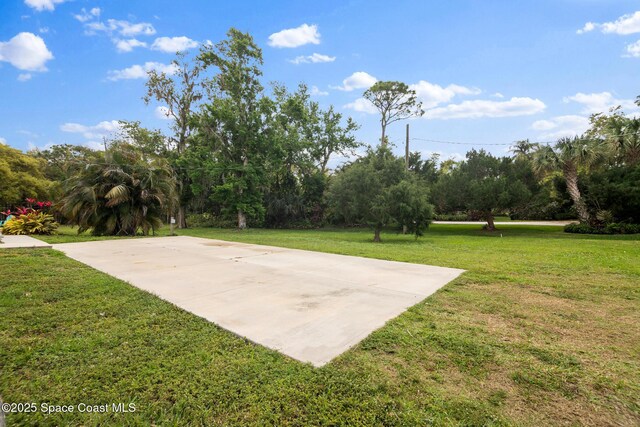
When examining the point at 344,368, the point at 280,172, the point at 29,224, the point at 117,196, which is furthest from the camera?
the point at 280,172

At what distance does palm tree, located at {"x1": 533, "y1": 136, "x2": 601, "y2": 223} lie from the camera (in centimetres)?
1631

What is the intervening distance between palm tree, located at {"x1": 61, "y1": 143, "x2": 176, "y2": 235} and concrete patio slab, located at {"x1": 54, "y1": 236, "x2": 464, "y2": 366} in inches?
207

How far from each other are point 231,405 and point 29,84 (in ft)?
55.1

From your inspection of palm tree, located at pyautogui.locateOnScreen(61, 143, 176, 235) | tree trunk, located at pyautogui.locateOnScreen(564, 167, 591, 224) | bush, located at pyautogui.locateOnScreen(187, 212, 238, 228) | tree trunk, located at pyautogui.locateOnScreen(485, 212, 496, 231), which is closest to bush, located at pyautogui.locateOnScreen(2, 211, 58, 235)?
palm tree, located at pyautogui.locateOnScreen(61, 143, 176, 235)

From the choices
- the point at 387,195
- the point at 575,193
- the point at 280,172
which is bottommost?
the point at 387,195

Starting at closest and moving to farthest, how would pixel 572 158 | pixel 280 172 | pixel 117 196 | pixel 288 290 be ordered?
pixel 288 290 < pixel 117 196 < pixel 572 158 < pixel 280 172

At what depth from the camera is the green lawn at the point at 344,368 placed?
1.67 metres

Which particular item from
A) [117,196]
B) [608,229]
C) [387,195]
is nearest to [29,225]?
[117,196]

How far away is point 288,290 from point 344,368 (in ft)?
6.71

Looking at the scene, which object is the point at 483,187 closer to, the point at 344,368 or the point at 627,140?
the point at 627,140

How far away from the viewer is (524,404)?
177cm

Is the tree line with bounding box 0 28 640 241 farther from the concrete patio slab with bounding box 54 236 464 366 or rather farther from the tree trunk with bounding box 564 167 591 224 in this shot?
the concrete patio slab with bounding box 54 236 464 366

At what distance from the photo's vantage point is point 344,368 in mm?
2104

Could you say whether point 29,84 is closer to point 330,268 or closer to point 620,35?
point 330,268
